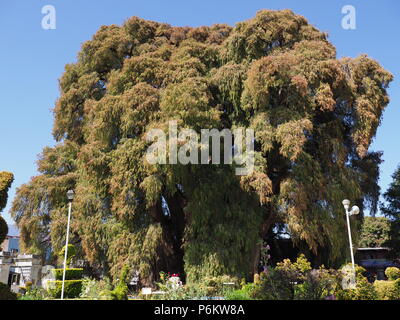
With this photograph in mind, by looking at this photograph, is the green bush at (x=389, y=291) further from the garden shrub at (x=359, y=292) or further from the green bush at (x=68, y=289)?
the green bush at (x=68, y=289)

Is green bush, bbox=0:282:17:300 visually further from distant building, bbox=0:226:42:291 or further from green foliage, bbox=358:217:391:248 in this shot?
green foliage, bbox=358:217:391:248

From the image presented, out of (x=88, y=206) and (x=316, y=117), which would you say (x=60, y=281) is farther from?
(x=316, y=117)

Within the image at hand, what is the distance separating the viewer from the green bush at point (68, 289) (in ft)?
40.3

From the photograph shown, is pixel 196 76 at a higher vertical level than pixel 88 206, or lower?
higher

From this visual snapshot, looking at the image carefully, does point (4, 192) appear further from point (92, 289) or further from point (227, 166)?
point (227, 166)

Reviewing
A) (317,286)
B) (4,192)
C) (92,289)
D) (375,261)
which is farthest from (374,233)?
(4,192)

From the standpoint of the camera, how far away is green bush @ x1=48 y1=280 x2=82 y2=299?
12.3m

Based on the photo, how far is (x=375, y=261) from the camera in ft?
95.4

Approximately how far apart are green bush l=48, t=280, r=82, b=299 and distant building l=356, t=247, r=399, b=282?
22227mm

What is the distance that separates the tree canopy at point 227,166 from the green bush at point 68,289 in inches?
118
